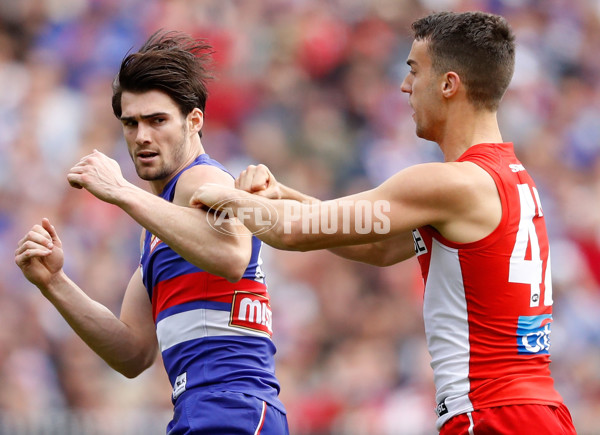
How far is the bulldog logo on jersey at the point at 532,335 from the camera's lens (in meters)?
3.92

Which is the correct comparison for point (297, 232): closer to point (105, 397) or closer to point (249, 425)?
point (249, 425)

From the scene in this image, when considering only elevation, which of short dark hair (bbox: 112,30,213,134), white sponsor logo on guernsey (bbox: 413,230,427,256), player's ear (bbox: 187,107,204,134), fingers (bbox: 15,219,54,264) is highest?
short dark hair (bbox: 112,30,213,134)

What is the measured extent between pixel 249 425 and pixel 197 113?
169cm

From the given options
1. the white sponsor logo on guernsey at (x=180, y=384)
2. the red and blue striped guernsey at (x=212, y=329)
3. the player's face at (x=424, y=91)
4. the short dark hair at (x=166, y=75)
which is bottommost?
the white sponsor logo on guernsey at (x=180, y=384)

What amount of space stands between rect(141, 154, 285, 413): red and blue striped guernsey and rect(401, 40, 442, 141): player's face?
1054 millimetres

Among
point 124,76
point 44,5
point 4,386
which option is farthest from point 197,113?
point 44,5

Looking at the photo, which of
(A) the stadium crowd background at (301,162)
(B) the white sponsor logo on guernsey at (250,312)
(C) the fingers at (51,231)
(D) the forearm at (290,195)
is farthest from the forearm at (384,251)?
(A) the stadium crowd background at (301,162)

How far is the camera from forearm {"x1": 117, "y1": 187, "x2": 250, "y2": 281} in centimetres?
409

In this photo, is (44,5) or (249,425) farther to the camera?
(44,5)

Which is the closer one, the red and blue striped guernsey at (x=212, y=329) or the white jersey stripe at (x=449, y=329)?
the white jersey stripe at (x=449, y=329)

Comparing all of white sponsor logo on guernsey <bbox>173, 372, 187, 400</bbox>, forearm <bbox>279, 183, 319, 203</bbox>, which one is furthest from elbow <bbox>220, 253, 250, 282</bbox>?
white sponsor logo on guernsey <bbox>173, 372, 187, 400</bbox>

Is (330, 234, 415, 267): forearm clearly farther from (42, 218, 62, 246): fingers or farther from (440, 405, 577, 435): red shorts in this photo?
(42, 218, 62, 246): fingers

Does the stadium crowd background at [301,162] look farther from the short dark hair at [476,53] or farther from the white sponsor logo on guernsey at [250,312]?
the short dark hair at [476,53]

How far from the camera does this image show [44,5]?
11.0 meters
